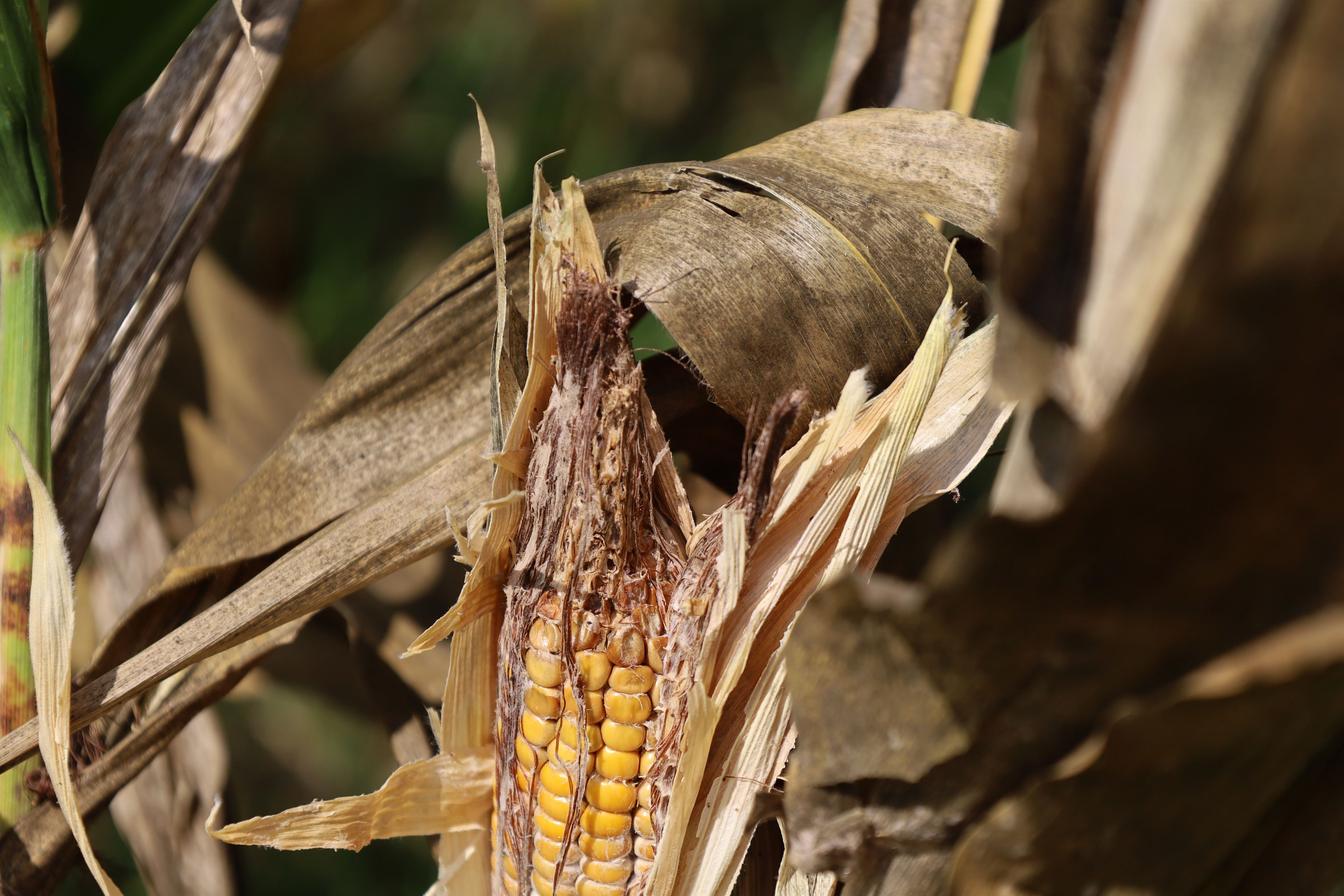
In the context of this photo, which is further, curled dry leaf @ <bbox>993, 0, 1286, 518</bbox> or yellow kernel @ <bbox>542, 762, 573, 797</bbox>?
yellow kernel @ <bbox>542, 762, 573, 797</bbox>

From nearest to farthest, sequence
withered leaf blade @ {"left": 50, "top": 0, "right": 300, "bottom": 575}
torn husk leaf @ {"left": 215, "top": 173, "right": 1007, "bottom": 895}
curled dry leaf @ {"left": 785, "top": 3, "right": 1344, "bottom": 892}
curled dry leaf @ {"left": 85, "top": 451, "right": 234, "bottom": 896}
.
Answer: curled dry leaf @ {"left": 785, "top": 3, "right": 1344, "bottom": 892} → torn husk leaf @ {"left": 215, "top": 173, "right": 1007, "bottom": 895} → withered leaf blade @ {"left": 50, "top": 0, "right": 300, "bottom": 575} → curled dry leaf @ {"left": 85, "top": 451, "right": 234, "bottom": 896}

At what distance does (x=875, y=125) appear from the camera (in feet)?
1.50

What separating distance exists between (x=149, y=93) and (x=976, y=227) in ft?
1.62

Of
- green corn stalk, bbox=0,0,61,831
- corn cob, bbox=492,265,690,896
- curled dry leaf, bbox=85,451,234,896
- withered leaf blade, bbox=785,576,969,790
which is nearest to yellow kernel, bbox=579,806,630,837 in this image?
corn cob, bbox=492,265,690,896

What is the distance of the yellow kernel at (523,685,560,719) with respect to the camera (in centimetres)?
34

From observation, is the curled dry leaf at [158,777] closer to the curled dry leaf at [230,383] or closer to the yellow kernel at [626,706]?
the curled dry leaf at [230,383]

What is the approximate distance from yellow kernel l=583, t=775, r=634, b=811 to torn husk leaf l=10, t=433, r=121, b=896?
228mm

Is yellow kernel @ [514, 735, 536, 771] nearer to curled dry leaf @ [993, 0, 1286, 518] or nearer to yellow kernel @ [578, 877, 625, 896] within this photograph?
yellow kernel @ [578, 877, 625, 896]

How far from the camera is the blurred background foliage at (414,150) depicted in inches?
28.4

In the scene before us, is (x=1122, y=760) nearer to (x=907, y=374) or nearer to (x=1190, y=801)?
(x=1190, y=801)

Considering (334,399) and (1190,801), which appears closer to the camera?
(1190,801)

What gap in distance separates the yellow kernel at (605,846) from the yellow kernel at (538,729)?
0.04 meters

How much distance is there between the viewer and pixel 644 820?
13.5 inches

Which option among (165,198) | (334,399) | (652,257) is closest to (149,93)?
(165,198)
